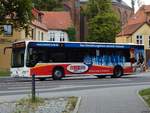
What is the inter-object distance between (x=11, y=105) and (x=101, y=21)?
85.4m

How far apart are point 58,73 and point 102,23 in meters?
64.5

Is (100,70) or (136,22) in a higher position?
(136,22)

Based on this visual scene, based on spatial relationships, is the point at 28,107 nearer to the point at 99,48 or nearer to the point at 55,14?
the point at 99,48

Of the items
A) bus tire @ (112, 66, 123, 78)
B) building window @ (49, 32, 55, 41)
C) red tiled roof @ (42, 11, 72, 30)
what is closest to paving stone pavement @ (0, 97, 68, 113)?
bus tire @ (112, 66, 123, 78)

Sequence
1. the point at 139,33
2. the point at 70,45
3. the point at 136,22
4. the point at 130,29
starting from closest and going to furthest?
the point at 70,45, the point at 139,33, the point at 130,29, the point at 136,22

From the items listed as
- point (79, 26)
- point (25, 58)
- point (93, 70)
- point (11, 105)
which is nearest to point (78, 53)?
point (93, 70)

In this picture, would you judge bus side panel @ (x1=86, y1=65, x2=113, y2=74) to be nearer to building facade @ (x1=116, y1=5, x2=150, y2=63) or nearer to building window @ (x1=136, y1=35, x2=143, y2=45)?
building facade @ (x1=116, y1=5, x2=150, y2=63)

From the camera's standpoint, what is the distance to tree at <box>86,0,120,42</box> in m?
103

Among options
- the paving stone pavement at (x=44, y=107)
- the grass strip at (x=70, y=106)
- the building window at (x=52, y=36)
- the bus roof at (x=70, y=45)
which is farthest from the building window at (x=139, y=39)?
the grass strip at (x=70, y=106)

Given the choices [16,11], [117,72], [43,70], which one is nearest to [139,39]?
[117,72]

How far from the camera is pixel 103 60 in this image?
4272cm

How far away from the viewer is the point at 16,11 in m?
16.5

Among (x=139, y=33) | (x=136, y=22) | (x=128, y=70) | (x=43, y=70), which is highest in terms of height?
(x=136, y=22)

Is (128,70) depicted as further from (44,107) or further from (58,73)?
(44,107)
